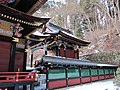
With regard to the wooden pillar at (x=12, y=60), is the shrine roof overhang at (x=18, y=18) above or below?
above

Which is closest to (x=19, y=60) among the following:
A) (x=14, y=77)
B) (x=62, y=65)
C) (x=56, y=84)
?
(x=14, y=77)

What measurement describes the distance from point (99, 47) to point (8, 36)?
21.9 metres

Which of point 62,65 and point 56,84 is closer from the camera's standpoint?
point 56,84

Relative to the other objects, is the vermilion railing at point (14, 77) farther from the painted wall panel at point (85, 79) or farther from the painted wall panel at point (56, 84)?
the painted wall panel at point (85, 79)

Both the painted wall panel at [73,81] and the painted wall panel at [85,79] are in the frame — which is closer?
the painted wall panel at [73,81]

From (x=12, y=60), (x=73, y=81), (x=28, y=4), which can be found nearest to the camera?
(x=12, y=60)

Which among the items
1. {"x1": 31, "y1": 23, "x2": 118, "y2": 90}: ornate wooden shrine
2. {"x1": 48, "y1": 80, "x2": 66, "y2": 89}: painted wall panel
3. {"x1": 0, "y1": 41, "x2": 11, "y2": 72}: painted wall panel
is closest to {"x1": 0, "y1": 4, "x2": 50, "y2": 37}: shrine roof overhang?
{"x1": 0, "y1": 41, "x2": 11, "y2": 72}: painted wall panel

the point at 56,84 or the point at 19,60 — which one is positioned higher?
the point at 19,60

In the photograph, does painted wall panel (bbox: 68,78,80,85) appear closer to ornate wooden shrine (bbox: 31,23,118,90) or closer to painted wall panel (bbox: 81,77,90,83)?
ornate wooden shrine (bbox: 31,23,118,90)

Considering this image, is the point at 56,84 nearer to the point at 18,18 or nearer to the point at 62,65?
the point at 62,65

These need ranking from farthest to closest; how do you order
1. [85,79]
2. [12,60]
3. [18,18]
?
[85,79], [12,60], [18,18]

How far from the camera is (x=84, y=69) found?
14062 mm

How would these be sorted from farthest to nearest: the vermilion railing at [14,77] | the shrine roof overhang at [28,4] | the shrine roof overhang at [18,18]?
the shrine roof overhang at [28,4] < the vermilion railing at [14,77] < the shrine roof overhang at [18,18]

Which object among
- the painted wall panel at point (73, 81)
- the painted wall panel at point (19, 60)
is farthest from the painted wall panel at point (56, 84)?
the painted wall panel at point (19, 60)
